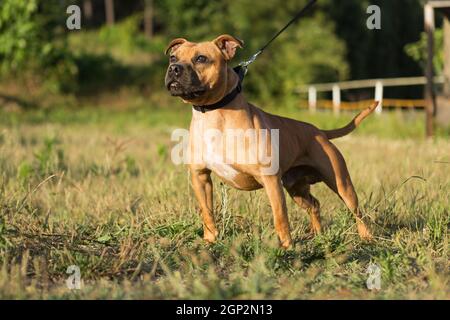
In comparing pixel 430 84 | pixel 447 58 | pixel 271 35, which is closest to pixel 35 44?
pixel 271 35

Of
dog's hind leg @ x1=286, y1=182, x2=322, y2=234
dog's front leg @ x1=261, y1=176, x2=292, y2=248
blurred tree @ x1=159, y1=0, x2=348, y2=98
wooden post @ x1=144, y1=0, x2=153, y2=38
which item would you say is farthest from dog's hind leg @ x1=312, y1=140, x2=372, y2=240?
wooden post @ x1=144, y1=0, x2=153, y2=38

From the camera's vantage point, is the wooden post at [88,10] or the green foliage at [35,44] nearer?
the green foliage at [35,44]

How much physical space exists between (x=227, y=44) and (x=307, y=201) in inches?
57.3

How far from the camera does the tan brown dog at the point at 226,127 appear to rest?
4.88 m

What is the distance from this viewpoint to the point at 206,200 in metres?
5.20

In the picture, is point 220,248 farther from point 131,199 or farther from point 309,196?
point 131,199

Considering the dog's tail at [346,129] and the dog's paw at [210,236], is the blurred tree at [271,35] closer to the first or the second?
the dog's tail at [346,129]

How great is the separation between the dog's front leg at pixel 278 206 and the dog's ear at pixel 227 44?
0.87 meters

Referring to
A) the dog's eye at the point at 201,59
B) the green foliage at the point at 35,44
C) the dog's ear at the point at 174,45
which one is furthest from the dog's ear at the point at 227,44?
the green foliage at the point at 35,44

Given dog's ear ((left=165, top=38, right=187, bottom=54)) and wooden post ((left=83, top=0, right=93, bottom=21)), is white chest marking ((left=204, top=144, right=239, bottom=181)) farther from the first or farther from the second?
wooden post ((left=83, top=0, right=93, bottom=21))

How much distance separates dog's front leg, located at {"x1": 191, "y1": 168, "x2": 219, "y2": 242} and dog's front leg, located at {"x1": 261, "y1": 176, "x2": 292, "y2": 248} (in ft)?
1.52

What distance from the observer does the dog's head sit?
15.8ft
